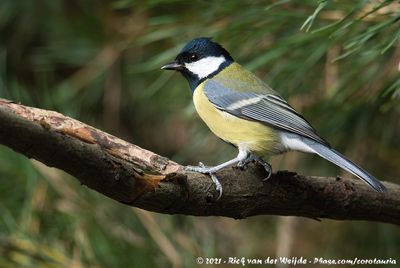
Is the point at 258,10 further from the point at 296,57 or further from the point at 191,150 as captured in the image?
the point at 191,150

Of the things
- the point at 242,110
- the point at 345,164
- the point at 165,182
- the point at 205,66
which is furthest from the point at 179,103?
the point at 165,182

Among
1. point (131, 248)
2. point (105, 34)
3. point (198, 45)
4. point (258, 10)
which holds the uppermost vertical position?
point (258, 10)

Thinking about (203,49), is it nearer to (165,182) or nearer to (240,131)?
(240,131)

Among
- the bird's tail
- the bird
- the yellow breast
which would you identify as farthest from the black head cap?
the bird's tail

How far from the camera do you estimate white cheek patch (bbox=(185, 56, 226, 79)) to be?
4.82 feet

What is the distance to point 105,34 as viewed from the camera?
1.96 m

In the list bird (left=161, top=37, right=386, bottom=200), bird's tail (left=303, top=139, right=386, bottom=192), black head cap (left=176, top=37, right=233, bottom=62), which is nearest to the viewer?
bird's tail (left=303, top=139, right=386, bottom=192)

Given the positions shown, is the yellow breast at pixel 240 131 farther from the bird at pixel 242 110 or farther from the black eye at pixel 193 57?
the black eye at pixel 193 57

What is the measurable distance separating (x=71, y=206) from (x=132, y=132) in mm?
565

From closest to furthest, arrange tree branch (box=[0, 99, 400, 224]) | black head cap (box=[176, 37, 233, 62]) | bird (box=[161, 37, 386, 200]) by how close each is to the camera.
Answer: tree branch (box=[0, 99, 400, 224]), bird (box=[161, 37, 386, 200]), black head cap (box=[176, 37, 233, 62])

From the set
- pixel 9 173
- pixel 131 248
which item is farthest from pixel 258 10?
pixel 9 173

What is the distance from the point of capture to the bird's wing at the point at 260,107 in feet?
4.16

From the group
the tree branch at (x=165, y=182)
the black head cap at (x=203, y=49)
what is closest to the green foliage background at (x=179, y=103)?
the black head cap at (x=203, y=49)

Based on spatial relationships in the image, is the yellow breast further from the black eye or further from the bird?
the black eye
